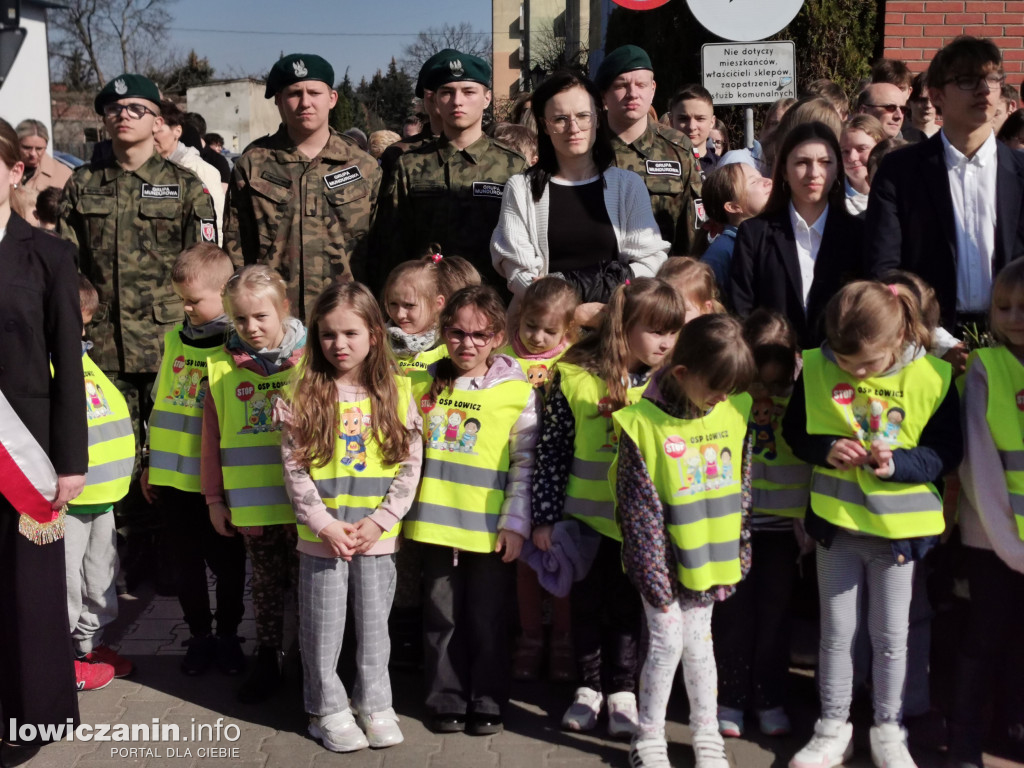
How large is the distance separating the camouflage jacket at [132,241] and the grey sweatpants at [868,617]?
3.49m

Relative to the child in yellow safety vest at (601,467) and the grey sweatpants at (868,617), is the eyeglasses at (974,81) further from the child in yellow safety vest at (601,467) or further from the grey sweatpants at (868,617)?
the grey sweatpants at (868,617)

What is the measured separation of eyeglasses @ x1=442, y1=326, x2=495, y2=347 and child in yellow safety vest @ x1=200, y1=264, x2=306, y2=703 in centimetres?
62

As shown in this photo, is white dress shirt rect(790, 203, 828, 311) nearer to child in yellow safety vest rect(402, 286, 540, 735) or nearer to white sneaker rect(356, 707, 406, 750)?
child in yellow safety vest rect(402, 286, 540, 735)

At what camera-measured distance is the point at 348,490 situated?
3.72 metres

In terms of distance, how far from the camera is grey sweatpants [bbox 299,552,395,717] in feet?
12.3

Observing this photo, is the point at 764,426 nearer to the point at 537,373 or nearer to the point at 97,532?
the point at 537,373

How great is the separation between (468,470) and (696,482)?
0.82 meters

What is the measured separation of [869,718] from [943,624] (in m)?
0.45

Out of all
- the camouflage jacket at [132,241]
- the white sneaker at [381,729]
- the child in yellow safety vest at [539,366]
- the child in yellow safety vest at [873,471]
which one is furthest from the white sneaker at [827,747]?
the camouflage jacket at [132,241]

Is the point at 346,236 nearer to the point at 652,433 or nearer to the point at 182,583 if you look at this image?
the point at 182,583

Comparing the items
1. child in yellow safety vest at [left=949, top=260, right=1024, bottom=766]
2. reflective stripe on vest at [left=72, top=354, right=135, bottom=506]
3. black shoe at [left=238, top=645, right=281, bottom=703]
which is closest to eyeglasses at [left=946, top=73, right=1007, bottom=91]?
child in yellow safety vest at [left=949, top=260, right=1024, bottom=766]

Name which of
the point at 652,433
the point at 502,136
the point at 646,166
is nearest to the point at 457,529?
the point at 652,433

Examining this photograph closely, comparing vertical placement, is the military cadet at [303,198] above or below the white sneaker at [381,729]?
above

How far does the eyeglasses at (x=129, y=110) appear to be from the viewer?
547 cm
